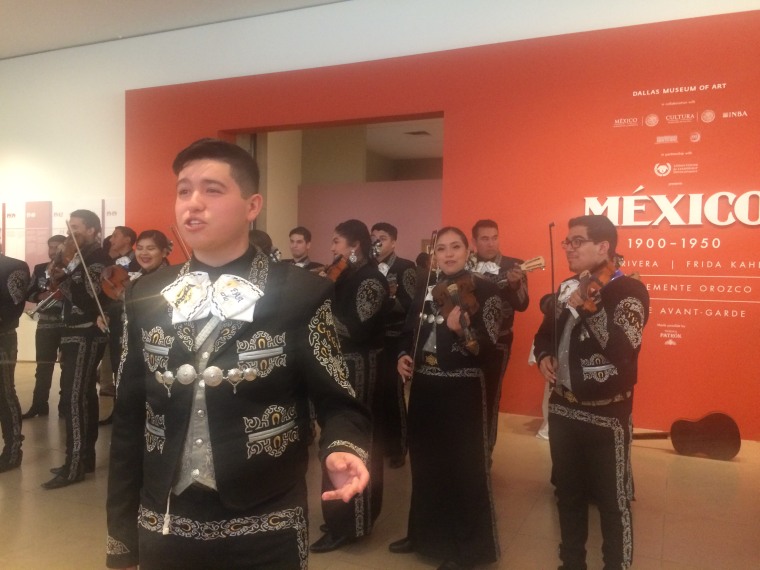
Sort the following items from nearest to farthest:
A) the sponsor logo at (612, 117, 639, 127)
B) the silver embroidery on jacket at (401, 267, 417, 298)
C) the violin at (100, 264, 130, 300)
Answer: the violin at (100, 264, 130, 300), the sponsor logo at (612, 117, 639, 127), the silver embroidery on jacket at (401, 267, 417, 298)

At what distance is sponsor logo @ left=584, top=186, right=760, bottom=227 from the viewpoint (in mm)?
4109

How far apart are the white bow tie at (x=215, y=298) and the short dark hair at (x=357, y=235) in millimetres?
1959

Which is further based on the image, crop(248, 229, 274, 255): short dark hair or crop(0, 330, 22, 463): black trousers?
crop(248, 229, 274, 255): short dark hair

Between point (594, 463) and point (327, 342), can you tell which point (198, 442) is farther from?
point (594, 463)

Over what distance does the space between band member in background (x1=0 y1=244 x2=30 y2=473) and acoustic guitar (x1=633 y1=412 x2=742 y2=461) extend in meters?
4.11

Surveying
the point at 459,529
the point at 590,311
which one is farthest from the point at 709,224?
the point at 459,529

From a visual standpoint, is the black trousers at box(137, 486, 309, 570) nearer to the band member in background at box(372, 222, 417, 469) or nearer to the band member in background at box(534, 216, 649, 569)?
the band member in background at box(534, 216, 649, 569)

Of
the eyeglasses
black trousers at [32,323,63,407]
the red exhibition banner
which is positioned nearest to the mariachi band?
the eyeglasses

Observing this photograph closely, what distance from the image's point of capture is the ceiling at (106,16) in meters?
5.59

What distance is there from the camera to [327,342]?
1397 mm

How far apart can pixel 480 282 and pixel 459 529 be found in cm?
109

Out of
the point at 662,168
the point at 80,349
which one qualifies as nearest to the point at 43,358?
the point at 80,349

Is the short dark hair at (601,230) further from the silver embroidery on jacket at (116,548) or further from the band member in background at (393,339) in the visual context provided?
the silver embroidery on jacket at (116,548)

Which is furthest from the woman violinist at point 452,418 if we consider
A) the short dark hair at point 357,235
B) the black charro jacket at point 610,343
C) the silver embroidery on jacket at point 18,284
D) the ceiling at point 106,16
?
the ceiling at point 106,16
